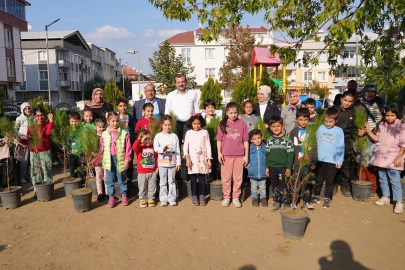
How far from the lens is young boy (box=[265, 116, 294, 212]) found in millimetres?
4926

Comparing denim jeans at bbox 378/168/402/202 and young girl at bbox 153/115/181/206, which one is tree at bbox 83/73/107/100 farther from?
denim jeans at bbox 378/168/402/202

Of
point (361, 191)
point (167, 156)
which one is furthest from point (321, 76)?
point (167, 156)

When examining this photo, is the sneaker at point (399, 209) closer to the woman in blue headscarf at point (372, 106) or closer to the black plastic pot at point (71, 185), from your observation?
the woman in blue headscarf at point (372, 106)

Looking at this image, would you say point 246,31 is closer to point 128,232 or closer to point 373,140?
point 373,140

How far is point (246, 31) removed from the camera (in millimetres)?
28625

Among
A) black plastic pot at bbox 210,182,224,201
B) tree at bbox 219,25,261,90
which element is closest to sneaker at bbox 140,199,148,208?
black plastic pot at bbox 210,182,224,201

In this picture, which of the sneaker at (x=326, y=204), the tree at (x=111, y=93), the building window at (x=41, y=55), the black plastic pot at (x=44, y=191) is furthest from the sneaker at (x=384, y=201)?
the building window at (x=41, y=55)

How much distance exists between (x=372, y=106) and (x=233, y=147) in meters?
3.28

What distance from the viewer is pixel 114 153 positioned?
5.43 metres

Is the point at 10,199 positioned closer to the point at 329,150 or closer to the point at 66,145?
the point at 66,145

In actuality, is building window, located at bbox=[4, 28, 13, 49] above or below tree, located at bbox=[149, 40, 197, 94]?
above

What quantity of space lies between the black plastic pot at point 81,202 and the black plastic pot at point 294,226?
3.45 m

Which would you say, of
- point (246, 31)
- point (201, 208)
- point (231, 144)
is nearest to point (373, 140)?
point (231, 144)

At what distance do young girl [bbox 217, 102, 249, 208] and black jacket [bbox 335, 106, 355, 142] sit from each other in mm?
2021
